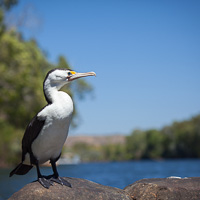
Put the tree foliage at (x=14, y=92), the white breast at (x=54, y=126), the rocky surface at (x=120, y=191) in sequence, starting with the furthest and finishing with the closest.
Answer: the tree foliage at (x=14, y=92) → the rocky surface at (x=120, y=191) → the white breast at (x=54, y=126)

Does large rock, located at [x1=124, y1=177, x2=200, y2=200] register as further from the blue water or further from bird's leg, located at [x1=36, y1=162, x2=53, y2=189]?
the blue water

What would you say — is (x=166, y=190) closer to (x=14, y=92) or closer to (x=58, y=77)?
(x=58, y=77)

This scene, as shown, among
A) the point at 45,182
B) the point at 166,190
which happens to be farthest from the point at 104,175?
the point at 45,182

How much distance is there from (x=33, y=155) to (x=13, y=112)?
20.7 metres

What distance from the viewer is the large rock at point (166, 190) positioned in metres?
5.66

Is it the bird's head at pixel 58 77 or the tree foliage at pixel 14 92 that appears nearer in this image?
the bird's head at pixel 58 77

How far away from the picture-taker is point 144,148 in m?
72.1

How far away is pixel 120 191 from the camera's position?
5953mm

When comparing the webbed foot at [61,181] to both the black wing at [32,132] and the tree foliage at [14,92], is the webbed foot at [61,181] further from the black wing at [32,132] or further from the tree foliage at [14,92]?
the tree foliage at [14,92]

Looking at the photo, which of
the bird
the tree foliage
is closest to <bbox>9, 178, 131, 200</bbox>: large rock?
the bird

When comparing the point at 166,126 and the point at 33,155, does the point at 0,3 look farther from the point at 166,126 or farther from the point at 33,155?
the point at 166,126

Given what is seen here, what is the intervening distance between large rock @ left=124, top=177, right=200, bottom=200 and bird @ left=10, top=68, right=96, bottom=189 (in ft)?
4.25

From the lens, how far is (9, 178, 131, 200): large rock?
5.23 meters

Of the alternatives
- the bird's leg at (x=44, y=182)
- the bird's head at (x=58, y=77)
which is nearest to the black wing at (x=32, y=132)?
the bird's leg at (x=44, y=182)
